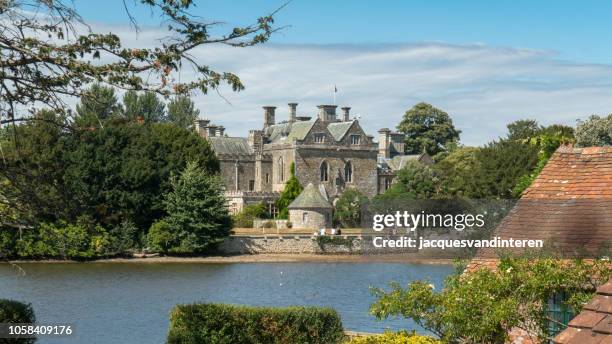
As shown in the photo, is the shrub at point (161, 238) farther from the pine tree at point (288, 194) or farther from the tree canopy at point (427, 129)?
the tree canopy at point (427, 129)

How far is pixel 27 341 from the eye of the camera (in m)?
A: 17.0

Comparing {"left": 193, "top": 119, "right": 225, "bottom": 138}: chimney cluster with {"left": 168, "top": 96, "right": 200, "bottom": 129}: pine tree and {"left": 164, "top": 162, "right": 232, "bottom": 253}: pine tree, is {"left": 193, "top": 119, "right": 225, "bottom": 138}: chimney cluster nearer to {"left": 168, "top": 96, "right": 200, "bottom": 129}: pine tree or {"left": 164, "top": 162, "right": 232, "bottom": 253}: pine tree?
{"left": 168, "top": 96, "right": 200, "bottom": 129}: pine tree

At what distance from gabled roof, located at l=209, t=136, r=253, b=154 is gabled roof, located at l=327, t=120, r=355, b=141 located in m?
6.39

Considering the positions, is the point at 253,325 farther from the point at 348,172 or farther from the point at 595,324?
the point at 348,172

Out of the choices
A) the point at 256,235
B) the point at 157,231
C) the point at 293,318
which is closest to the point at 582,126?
the point at 256,235

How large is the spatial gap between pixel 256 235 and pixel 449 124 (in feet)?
166

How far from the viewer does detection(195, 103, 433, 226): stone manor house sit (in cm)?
7650

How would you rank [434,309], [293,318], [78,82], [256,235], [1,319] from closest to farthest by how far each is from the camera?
[78,82]
[434,309]
[1,319]
[293,318]
[256,235]

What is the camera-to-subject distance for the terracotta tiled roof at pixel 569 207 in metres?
13.3

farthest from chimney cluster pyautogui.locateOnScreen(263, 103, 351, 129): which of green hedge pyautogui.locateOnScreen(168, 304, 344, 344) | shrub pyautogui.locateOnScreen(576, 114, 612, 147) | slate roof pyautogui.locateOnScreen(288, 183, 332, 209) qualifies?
green hedge pyautogui.locateOnScreen(168, 304, 344, 344)

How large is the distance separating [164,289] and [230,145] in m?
41.3

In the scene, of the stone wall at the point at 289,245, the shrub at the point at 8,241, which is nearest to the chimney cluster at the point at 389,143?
the stone wall at the point at 289,245

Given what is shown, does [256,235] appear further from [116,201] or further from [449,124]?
[449,124]

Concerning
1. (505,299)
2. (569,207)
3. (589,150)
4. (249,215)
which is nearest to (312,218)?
(249,215)
